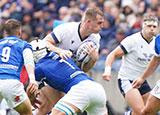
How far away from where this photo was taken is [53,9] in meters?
14.7

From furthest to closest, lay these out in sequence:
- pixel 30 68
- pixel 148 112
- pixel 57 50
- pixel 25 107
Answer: pixel 148 112 → pixel 25 107 → pixel 57 50 → pixel 30 68

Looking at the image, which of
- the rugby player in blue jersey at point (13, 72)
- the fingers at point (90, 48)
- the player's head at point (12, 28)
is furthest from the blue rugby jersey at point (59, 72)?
the player's head at point (12, 28)

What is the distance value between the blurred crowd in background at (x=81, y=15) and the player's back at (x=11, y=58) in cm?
348

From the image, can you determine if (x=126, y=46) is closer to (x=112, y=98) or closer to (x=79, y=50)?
(x=79, y=50)

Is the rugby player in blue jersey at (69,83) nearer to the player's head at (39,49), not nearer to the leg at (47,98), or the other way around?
the player's head at (39,49)

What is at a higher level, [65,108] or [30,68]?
[30,68]

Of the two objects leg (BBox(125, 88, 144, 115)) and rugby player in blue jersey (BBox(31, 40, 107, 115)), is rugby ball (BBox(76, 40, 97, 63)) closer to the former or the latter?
rugby player in blue jersey (BBox(31, 40, 107, 115))

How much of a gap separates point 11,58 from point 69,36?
125cm

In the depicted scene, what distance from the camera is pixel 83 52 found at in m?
7.48

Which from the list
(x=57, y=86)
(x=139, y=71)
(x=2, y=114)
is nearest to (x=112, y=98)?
(x=139, y=71)

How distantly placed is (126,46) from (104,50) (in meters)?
2.95

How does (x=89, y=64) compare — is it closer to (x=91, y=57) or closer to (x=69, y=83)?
(x=91, y=57)

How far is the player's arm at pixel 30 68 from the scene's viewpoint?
21.3 feet

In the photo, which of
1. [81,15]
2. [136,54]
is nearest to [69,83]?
[136,54]
